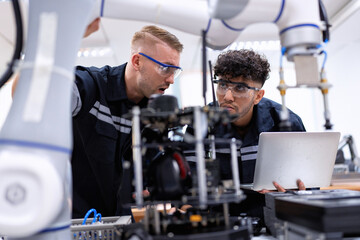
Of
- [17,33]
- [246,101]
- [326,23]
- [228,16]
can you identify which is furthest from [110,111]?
[326,23]

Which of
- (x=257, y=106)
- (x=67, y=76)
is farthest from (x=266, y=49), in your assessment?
(x=67, y=76)

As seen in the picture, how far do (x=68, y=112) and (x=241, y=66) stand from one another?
1258 mm

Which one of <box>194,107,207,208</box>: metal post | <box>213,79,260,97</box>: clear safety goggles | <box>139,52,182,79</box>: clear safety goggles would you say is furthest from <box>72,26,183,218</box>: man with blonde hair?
<box>194,107,207,208</box>: metal post

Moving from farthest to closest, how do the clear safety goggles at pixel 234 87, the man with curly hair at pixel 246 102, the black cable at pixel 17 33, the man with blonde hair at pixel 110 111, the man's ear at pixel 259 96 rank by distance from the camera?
the man's ear at pixel 259 96
the clear safety goggles at pixel 234 87
the man with curly hair at pixel 246 102
the man with blonde hair at pixel 110 111
the black cable at pixel 17 33

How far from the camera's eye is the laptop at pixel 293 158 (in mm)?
1177

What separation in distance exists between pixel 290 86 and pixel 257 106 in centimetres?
114

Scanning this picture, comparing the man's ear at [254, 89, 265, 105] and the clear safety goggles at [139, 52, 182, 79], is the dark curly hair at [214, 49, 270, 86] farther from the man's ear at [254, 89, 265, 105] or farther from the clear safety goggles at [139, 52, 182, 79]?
the clear safety goggles at [139, 52, 182, 79]

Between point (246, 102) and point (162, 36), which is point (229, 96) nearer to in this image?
point (246, 102)

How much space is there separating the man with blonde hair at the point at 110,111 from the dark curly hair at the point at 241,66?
0.90ft

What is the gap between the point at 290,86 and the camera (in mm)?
735

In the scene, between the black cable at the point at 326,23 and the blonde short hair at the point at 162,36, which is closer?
the black cable at the point at 326,23

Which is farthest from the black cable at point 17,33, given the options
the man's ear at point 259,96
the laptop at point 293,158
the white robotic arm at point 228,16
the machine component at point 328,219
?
the man's ear at point 259,96

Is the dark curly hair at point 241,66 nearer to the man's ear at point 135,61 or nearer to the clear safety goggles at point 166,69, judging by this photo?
→ the clear safety goggles at point 166,69

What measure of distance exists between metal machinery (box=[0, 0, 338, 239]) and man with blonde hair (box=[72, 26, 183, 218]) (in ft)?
2.17
